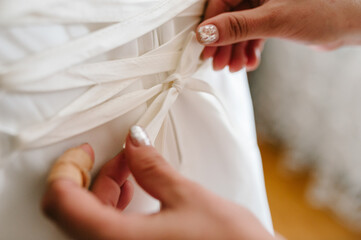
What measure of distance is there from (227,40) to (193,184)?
32cm

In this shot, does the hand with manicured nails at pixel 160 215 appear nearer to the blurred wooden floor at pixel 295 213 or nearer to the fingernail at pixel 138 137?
the fingernail at pixel 138 137

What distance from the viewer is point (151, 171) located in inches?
16.1

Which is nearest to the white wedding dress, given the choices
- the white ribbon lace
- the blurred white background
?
the white ribbon lace

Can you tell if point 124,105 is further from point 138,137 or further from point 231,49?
point 231,49

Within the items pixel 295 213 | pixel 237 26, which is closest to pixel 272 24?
pixel 237 26

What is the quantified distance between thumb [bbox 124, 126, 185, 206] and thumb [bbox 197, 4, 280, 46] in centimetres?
23

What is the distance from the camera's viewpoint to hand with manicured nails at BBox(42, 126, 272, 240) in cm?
35

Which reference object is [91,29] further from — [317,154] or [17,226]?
[317,154]

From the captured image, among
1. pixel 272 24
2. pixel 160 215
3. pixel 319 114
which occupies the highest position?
pixel 272 24

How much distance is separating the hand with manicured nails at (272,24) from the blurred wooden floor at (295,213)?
0.84 m

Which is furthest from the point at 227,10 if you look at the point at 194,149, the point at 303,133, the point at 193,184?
the point at 303,133

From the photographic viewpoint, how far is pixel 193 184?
0.39 metres

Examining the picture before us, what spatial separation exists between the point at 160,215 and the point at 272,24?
0.46 meters

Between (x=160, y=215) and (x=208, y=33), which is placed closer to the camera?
(x=160, y=215)
